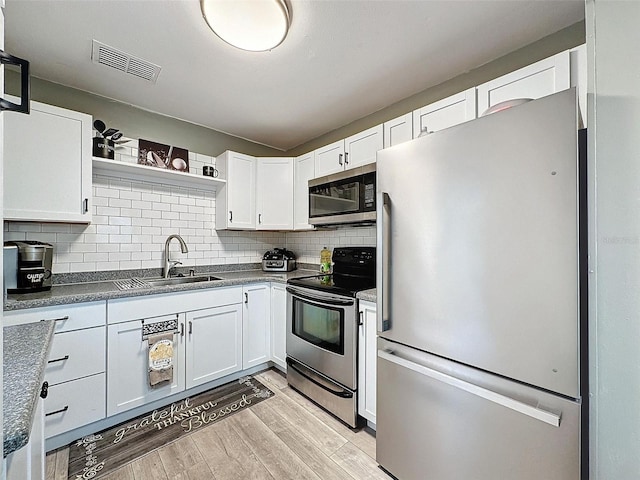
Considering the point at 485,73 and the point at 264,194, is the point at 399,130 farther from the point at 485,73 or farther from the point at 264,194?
the point at 264,194

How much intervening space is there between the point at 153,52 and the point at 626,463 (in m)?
2.67

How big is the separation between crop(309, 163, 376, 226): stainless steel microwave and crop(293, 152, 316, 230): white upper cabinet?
0.56ft

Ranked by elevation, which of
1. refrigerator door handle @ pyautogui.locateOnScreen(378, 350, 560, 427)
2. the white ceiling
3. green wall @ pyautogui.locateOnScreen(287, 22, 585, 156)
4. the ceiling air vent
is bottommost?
refrigerator door handle @ pyautogui.locateOnScreen(378, 350, 560, 427)

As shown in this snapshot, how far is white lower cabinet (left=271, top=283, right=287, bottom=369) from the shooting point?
2.58 metres

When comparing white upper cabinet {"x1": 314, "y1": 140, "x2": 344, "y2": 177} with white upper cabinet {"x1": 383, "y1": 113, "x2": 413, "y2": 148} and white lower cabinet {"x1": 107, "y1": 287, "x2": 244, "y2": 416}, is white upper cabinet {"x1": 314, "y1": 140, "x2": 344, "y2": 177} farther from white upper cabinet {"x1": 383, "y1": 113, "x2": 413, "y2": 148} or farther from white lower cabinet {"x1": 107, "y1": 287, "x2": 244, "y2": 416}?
white lower cabinet {"x1": 107, "y1": 287, "x2": 244, "y2": 416}

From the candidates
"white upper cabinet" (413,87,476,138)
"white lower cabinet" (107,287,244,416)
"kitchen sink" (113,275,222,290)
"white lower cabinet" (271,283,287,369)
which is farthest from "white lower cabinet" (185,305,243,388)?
"white upper cabinet" (413,87,476,138)

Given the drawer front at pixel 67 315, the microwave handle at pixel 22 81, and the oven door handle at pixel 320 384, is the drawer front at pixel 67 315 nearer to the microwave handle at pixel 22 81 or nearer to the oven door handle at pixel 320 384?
the oven door handle at pixel 320 384

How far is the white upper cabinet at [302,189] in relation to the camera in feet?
9.21

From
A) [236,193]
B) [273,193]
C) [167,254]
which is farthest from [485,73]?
[167,254]

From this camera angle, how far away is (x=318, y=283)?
2.27 meters

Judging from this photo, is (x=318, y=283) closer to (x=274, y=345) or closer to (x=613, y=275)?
(x=274, y=345)

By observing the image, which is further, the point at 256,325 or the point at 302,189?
the point at 302,189

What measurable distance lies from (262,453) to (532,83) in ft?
8.33

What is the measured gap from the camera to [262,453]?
1.69 meters
